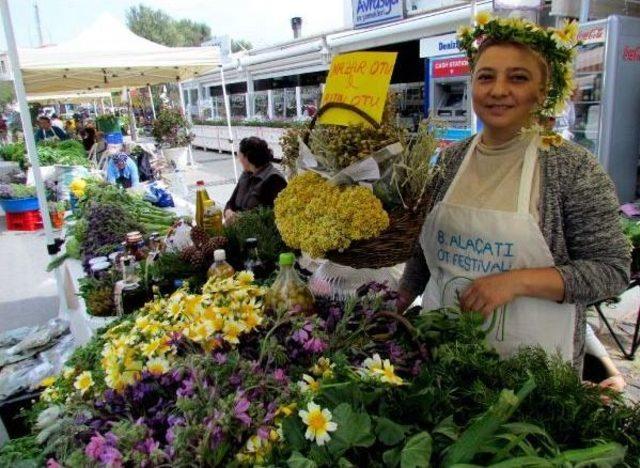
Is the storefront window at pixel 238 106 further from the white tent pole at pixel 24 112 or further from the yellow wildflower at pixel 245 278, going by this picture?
the yellow wildflower at pixel 245 278

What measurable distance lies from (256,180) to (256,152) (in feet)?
0.79

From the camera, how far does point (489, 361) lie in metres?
1.04

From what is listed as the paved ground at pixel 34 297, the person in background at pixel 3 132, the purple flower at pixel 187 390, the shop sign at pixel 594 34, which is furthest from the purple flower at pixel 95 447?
the person in background at pixel 3 132

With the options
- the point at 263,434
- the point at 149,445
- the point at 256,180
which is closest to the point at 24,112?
the point at 256,180

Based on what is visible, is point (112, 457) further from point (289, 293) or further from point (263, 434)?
point (289, 293)

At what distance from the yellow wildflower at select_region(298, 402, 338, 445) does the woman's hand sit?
603 mm

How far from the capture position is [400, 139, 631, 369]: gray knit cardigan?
127 centimetres

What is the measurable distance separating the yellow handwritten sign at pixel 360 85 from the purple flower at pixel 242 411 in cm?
77

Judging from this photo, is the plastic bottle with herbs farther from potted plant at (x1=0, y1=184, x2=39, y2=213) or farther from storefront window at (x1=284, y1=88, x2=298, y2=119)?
storefront window at (x1=284, y1=88, x2=298, y2=119)

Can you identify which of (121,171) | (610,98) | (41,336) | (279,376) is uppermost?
(610,98)

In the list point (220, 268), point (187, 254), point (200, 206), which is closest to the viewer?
point (220, 268)

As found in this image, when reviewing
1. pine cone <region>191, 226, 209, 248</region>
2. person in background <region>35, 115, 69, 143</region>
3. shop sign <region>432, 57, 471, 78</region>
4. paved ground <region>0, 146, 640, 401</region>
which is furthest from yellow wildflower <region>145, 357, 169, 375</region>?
person in background <region>35, 115, 69, 143</region>

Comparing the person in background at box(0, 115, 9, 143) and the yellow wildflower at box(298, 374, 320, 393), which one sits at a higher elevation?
the person in background at box(0, 115, 9, 143)

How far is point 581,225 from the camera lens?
1304 mm
